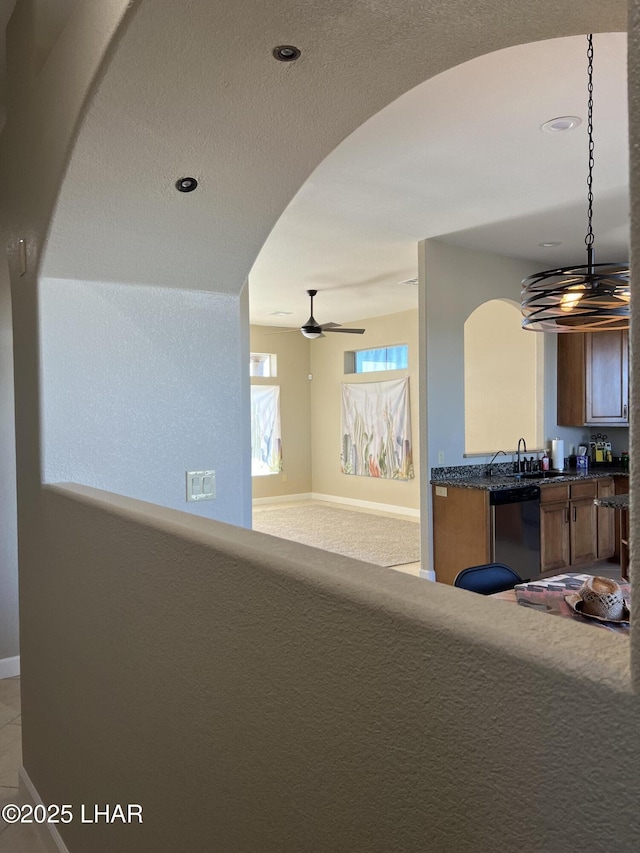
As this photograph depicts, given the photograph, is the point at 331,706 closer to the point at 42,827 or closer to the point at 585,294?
the point at 42,827

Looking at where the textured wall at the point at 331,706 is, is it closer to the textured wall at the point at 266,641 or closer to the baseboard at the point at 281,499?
the textured wall at the point at 266,641

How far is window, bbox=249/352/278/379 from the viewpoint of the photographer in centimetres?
980

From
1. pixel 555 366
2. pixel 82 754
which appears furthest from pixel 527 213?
pixel 82 754

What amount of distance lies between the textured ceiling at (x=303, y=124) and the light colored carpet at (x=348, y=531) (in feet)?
11.2

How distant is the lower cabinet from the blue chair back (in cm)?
259

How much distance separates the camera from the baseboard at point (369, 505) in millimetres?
8588

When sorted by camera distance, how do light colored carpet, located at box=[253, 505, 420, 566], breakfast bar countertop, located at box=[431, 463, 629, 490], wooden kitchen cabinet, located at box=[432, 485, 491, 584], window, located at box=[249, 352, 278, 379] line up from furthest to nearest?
1. window, located at box=[249, 352, 278, 379]
2. light colored carpet, located at box=[253, 505, 420, 566]
3. breakfast bar countertop, located at box=[431, 463, 629, 490]
4. wooden kitchen cabinet, located at box=[432, 485, 491, 584]

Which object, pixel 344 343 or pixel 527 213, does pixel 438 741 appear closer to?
pixel 527 213

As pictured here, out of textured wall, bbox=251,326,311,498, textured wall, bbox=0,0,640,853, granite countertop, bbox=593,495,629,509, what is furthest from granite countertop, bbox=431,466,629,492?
textured wall, bbox=251,326,311,498

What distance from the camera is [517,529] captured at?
189 inches

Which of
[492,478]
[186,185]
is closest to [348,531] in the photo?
[492,478]

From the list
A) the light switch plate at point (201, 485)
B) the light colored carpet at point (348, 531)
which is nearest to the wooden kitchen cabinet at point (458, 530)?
the light colored carpet at point (348, 531)

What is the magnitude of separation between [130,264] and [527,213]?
10.2 feet

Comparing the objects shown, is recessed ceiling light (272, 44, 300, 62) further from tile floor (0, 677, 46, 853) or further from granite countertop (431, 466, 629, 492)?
granite countertop (431, 466, 629, 492)
